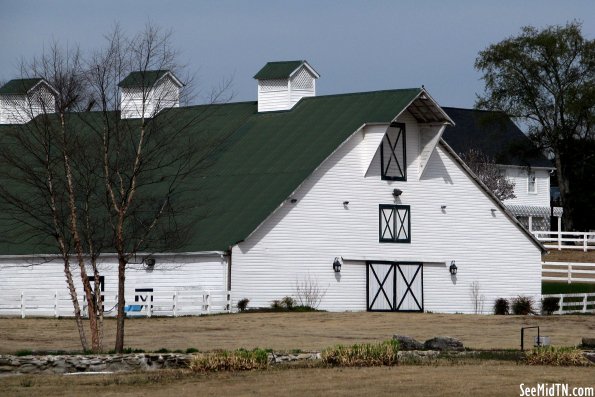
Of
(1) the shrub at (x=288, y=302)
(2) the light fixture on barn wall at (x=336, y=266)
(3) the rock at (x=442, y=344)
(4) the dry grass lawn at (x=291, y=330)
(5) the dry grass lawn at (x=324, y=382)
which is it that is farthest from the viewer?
(2) the light fixture on barn wall at (x=336, y=266)

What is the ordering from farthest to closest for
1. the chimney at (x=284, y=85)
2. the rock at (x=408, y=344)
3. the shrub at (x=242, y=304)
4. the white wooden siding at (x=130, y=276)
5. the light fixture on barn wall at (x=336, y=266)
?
the chimney at (x=284, y=85) < the light fixture on barn wall at (x=336, y=266) < the white wooden siding at (x=130, y=276) < the shrub at (x=242, y=304) < the rock at (x=408, y=344)

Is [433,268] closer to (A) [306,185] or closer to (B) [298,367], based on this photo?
(A) [306,185]

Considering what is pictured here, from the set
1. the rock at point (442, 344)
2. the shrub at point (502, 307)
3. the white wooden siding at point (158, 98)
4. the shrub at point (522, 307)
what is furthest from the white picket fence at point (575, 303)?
the rock at point (442, 344)

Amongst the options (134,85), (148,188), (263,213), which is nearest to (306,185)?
(263,213)

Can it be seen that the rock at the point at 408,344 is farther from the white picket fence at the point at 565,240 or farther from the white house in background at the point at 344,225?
the white picket fence at the point at 565,240

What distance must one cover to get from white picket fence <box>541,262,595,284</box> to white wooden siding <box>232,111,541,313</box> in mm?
5294

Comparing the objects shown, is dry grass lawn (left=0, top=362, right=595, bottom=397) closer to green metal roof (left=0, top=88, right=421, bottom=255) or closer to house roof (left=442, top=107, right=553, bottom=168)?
green metal roof (left=0, top=88, right=421, bottom=255)

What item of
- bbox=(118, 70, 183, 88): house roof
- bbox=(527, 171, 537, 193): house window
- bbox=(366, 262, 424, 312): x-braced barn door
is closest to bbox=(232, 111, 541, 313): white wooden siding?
bbox=(366, 262, 424, 312): x-braced barn door

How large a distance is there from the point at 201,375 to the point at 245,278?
25178mm

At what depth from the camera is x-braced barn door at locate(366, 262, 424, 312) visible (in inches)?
2285

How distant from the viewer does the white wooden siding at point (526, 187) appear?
103m

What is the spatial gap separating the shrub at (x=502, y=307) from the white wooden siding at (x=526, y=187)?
42.5 m

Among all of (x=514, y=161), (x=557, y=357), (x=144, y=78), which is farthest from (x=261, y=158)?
(x=514, y=161)

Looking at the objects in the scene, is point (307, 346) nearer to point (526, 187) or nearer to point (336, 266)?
point (336, 266)
